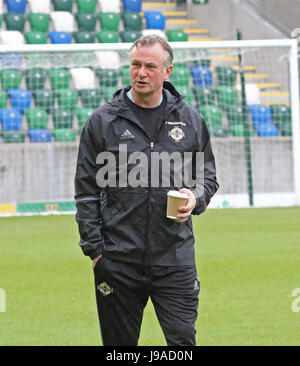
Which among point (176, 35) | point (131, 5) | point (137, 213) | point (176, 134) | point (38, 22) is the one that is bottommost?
point (137, 213)

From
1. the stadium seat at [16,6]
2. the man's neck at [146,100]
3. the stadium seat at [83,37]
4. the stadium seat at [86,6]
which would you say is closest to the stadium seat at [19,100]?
the stadium seat at [83,37]

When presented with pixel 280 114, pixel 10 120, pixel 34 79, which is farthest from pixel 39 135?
pixel 280 114

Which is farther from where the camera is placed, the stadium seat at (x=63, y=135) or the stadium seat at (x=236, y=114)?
the stadium seat at (x=236, y=114)

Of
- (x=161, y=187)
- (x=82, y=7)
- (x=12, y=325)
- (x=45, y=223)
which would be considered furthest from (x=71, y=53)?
(x=161, y=187)

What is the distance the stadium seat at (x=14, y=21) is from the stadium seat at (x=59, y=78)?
2.40 m

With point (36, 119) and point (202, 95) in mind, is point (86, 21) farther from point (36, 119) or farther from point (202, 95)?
point (36, 119)

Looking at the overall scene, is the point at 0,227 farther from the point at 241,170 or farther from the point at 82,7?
the point at 82,7

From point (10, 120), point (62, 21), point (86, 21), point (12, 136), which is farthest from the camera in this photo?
point (86, 21)

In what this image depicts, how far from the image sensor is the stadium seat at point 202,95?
2022 cm

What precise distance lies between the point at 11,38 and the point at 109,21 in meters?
3.29

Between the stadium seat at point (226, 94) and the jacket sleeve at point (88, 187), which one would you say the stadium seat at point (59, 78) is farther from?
the jacket sleeve at point (88, 187)

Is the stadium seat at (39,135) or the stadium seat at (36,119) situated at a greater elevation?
the stadium seat at (36,119)

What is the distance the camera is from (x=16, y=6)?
2270cm
